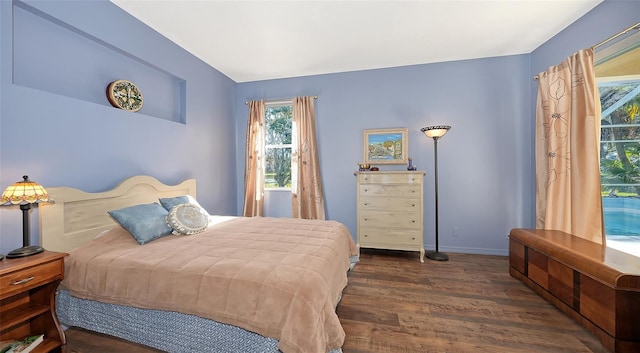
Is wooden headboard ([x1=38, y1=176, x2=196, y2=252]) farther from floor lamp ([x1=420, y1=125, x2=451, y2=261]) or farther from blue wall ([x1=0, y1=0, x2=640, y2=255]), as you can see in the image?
floor lamp ([x1=420, y1=125, x2=451, y2=261])

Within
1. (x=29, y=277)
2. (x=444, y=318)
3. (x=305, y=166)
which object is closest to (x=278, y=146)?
(x=305, y=166)

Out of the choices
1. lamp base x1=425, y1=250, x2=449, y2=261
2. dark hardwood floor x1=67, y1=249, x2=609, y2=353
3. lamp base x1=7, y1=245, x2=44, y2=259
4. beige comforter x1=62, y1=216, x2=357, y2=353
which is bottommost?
dark hardwood floor x1=67, y1=249, x2=609, y2=353

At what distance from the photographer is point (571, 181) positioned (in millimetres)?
2326

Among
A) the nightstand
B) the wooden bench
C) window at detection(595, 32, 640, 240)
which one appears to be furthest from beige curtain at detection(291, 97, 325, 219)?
window at detection(595, 32, 640, 240)

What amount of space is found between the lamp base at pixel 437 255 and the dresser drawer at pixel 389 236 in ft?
1.00

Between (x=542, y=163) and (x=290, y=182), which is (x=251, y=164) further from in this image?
(x=542, y=163)

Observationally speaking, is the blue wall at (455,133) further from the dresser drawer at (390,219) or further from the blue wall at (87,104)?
the blue wall at (87,104)

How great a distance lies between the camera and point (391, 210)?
309cm

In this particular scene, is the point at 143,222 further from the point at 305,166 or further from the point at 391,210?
the point at 391,210

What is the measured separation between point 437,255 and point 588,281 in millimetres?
1546

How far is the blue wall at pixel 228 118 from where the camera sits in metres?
1.70

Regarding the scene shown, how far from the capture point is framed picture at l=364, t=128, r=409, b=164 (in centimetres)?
347

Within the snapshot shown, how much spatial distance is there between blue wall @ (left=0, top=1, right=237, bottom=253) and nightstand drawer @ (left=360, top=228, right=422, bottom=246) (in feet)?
8.31

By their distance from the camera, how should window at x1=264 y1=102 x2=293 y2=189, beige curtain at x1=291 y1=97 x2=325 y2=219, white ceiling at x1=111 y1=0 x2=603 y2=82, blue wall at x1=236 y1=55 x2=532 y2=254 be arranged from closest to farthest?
white ceiling at x1=111 y1=0 x2=603 y2=82 < blue wall at x1=236 y1=55 x2=532 y2=254 < beige curtain at x1=291 y1=97 x2=325 y2=219 < window at x1=264 y1=102 x2=293 y2=189
